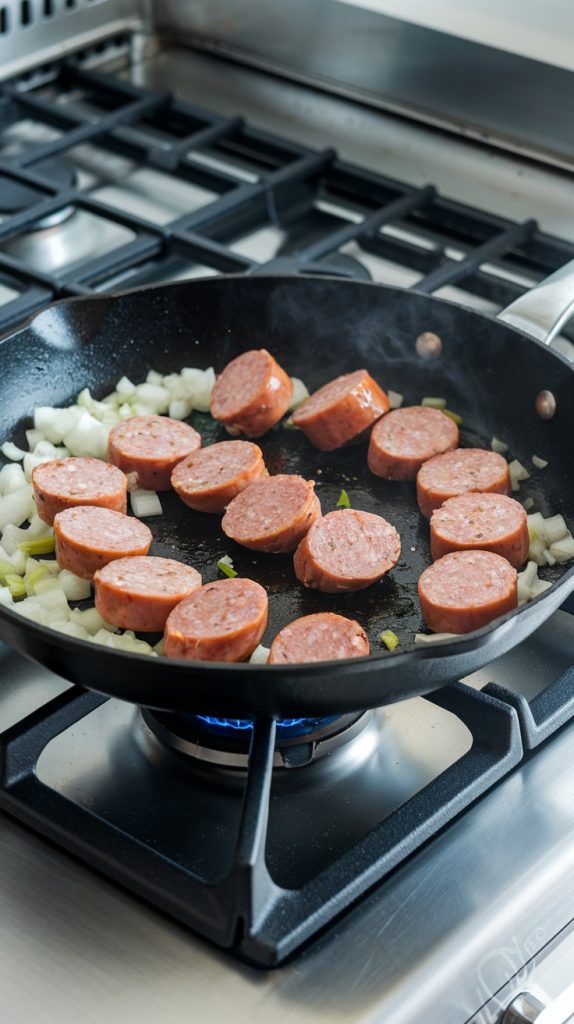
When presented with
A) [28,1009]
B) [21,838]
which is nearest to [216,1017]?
[28,1009]

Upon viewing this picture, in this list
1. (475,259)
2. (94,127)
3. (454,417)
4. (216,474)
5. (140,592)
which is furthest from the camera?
(94,127)

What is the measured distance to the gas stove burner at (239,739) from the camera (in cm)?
105

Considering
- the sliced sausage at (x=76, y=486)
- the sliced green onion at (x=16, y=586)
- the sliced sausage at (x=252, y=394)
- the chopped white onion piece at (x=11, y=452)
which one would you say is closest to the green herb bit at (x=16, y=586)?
the sliced green onion at (x=16, y=586)

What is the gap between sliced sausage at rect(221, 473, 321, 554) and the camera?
128 cm

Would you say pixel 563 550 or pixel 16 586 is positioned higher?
pixel 563 550

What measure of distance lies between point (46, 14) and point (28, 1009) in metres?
1.69

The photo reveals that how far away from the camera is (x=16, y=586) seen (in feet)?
4.00

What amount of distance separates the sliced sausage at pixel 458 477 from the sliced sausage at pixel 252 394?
187 millimetres

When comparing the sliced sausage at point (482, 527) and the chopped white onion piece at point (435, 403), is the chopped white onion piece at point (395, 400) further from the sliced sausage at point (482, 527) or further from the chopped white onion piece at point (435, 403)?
the sliced sausage at point (482, 527)

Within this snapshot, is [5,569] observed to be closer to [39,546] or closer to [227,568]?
[39,546]

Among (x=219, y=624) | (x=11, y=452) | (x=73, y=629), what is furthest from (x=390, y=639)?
(x=11, y=452)

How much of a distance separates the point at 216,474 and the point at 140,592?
0.25 meters

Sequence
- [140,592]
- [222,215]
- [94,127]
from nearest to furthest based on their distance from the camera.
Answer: [140,592] < [222,215] < [94,127]

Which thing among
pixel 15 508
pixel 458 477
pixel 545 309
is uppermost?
pixel 545 309
